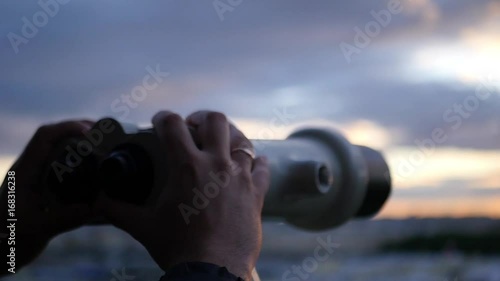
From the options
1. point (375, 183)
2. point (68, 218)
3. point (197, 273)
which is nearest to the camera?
point (197, 273)

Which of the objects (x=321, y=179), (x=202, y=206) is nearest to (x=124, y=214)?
(x=202, y=206)

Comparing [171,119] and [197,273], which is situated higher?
[171,119]

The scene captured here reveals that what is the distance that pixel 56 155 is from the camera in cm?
75

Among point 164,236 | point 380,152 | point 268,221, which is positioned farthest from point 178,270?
point 380,152

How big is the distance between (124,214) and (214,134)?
9 cm

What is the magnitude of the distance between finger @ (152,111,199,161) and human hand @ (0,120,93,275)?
0.37 feet

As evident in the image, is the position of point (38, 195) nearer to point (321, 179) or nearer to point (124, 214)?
point (124, 214)

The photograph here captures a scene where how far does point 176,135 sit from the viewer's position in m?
0.66

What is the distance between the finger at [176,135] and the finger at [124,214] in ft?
0.18

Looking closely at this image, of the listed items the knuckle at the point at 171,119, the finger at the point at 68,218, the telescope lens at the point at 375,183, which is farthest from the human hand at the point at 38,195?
the telescope lens at the point at 375,183

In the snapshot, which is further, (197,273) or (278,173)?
(278,173)

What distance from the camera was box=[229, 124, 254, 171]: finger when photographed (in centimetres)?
69

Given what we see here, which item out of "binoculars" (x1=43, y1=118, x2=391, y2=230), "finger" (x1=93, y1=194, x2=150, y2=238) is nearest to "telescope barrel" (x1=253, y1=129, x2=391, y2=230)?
"binoculars" (x1=43, y1=118, x2=391, y2=230)

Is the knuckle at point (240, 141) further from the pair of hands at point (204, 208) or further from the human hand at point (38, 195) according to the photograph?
the human hand at point (38, 195)
